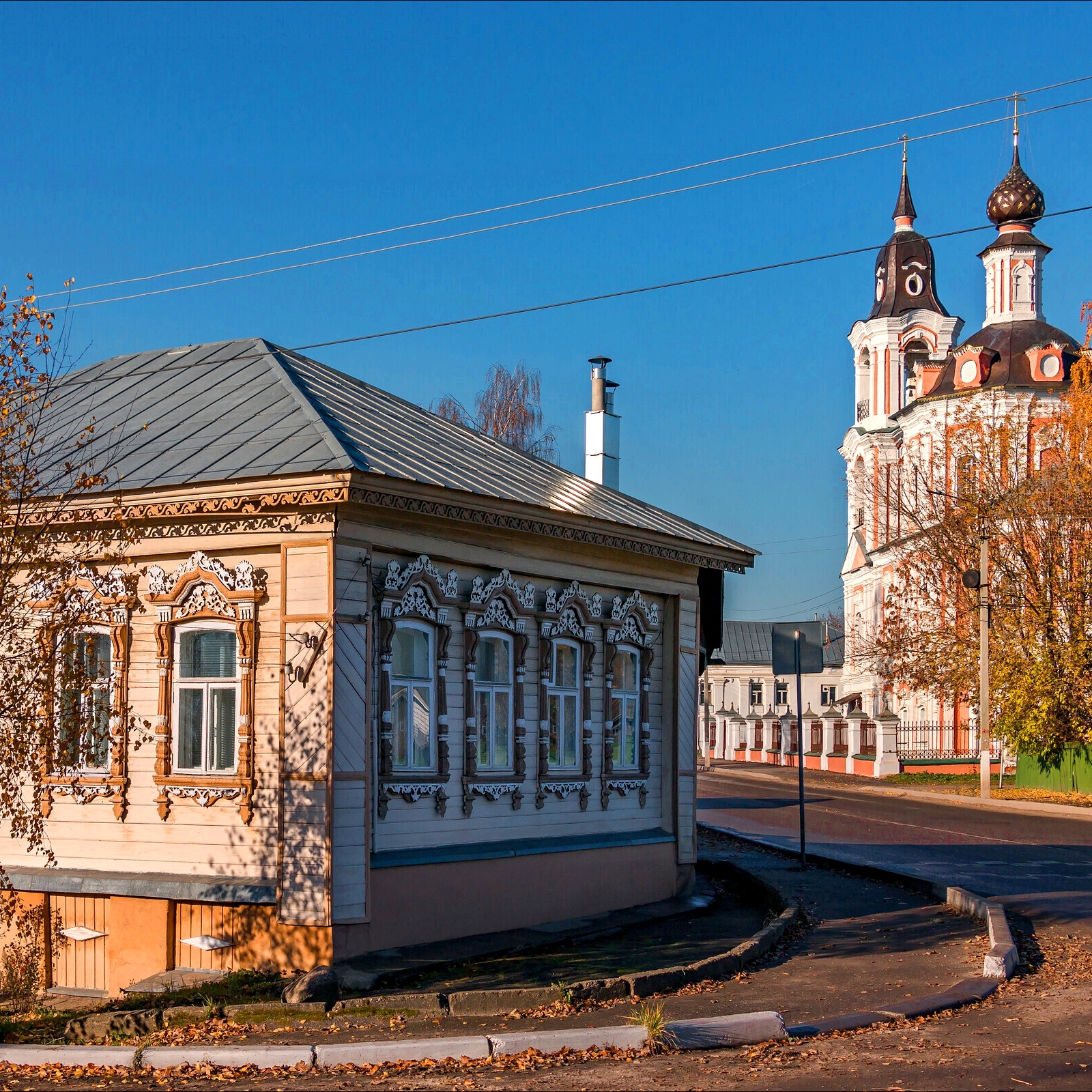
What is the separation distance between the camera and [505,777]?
1255 centimetres

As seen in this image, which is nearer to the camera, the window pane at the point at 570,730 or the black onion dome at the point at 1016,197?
the window pane at the point at 570,730

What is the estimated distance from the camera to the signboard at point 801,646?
17188 millimetres

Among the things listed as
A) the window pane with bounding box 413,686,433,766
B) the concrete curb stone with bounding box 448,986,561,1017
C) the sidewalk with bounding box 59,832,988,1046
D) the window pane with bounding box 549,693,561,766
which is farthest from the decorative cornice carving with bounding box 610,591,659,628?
the concrete curb stone with bounding box 448,986,561,1017

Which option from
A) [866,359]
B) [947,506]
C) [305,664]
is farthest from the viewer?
[866,359]

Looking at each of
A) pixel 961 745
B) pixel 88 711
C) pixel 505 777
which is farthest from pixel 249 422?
pixel 961 745

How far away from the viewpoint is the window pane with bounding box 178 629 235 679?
11258 mm

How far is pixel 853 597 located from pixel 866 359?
12.1 m

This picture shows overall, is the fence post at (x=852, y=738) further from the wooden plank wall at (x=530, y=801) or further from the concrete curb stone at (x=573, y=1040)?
the concrete curb stone at (x=573, y=1040)

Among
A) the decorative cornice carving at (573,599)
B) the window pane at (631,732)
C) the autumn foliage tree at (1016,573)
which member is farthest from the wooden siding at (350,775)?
the autumn foliage tree at (1016,573)

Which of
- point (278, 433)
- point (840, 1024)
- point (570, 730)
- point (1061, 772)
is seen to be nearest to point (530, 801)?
point (570, 730)

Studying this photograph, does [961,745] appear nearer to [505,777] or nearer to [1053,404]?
[1053,404]

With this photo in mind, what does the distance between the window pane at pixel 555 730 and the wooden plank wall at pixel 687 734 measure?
6.75ft

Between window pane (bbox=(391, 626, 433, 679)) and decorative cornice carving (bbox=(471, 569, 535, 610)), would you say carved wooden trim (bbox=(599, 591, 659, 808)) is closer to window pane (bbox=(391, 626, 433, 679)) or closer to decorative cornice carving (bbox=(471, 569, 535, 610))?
decorative cornice carving (bbox=(471, 569, 535, 610))

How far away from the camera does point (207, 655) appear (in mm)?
11383
